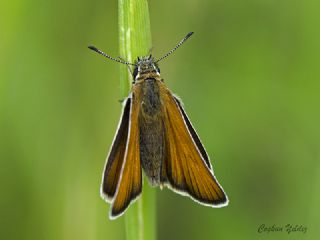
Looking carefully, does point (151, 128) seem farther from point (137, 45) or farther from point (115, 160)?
point (137, 45)

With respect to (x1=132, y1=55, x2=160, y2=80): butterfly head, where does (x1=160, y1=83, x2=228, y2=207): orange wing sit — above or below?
below

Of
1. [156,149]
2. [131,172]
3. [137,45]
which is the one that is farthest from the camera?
[156,149]

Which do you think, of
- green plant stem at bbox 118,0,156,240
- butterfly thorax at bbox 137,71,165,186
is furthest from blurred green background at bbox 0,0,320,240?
green plant stem at bbox 118,0,156,240

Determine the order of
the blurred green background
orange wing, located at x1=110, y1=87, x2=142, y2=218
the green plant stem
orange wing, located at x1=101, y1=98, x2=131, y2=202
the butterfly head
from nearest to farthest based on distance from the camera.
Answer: the green plant stem, orange wing, located at x1=110, y1=87, x2=142, y2=218, orange wing, located at x1=101, y1=98, x2=131, y2=202, the butterfly head, the blurred green background

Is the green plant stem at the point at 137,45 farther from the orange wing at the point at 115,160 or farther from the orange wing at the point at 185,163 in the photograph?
the orange wing at the point at 185,163

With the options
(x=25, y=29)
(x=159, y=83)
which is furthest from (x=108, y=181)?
(x=25, y=29)

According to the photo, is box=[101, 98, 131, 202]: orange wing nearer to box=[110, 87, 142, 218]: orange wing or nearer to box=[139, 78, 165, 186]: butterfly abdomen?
box=[110, 87, 142, 218]: orange wing

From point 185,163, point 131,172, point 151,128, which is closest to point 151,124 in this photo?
point 151,128

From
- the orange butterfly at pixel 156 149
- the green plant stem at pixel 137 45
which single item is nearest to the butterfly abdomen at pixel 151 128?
the orange butterfly at pixel 156 149
